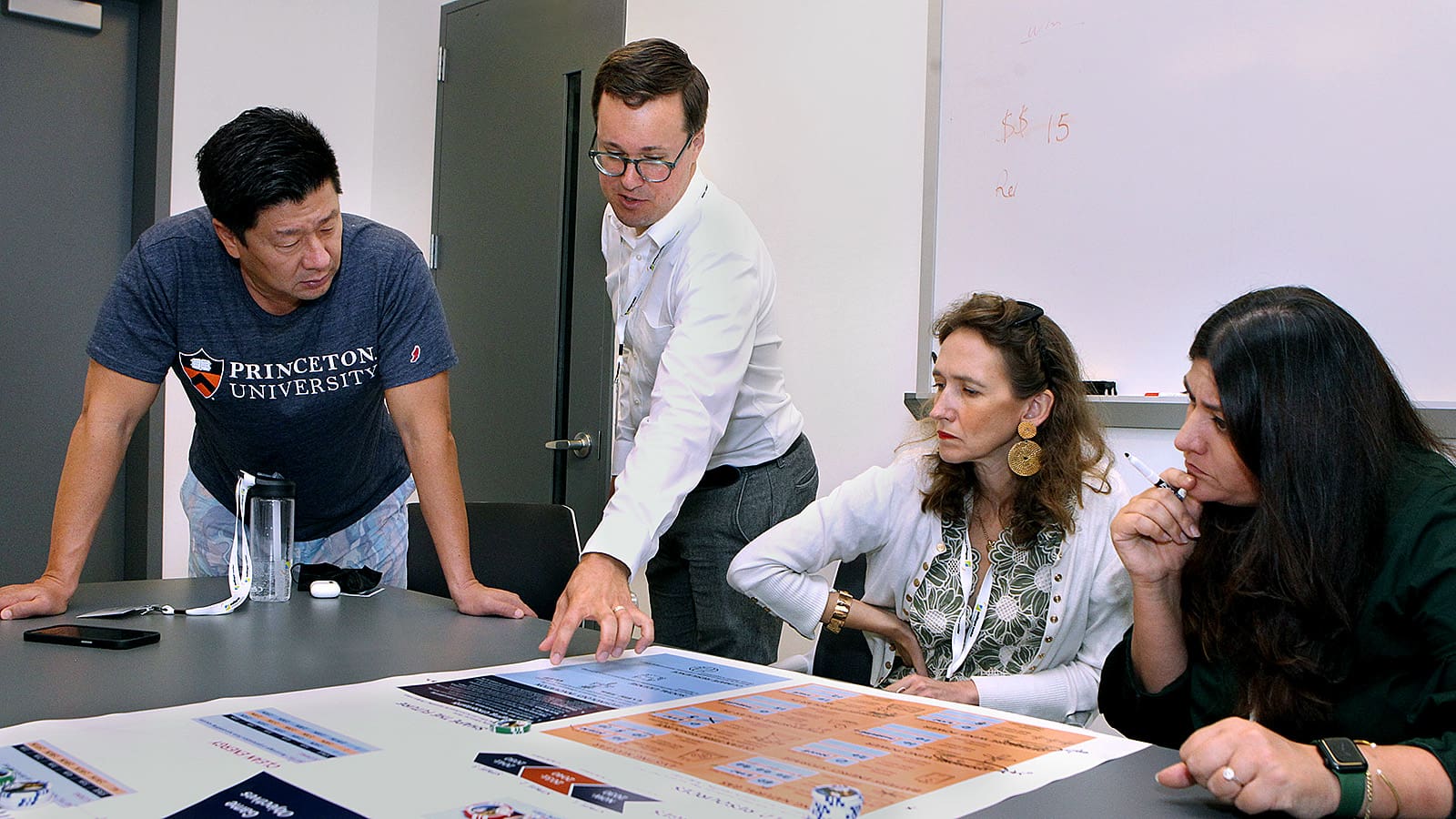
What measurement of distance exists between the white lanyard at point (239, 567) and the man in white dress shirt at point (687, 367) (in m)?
0.55

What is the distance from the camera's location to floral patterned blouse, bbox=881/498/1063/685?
69.1 inches

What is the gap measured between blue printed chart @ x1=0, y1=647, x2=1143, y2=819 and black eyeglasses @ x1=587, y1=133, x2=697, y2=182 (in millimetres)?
987

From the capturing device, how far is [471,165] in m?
3.88

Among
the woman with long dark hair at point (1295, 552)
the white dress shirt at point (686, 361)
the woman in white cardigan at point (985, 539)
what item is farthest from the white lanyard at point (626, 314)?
the woman with long dark hair at point (1295, 552)

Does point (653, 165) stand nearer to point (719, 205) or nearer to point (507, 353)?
point (719, 205)

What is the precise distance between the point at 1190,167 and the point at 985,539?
861mm

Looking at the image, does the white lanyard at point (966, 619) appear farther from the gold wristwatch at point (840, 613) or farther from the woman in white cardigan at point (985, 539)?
the gold wristwatch at point (840, 613)

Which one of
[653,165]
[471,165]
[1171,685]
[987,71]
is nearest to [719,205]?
[653,165]

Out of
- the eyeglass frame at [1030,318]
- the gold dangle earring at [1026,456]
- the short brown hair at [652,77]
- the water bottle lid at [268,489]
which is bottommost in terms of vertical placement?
the water bottle lid at [268,489]

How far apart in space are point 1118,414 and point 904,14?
108 cm

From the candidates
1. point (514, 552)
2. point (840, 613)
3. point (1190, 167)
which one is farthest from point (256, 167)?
point (1190, 167)

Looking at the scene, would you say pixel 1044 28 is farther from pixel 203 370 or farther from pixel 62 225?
pixel 62 225

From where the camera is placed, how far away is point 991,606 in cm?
178

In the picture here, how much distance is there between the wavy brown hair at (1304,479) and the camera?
116 cm
